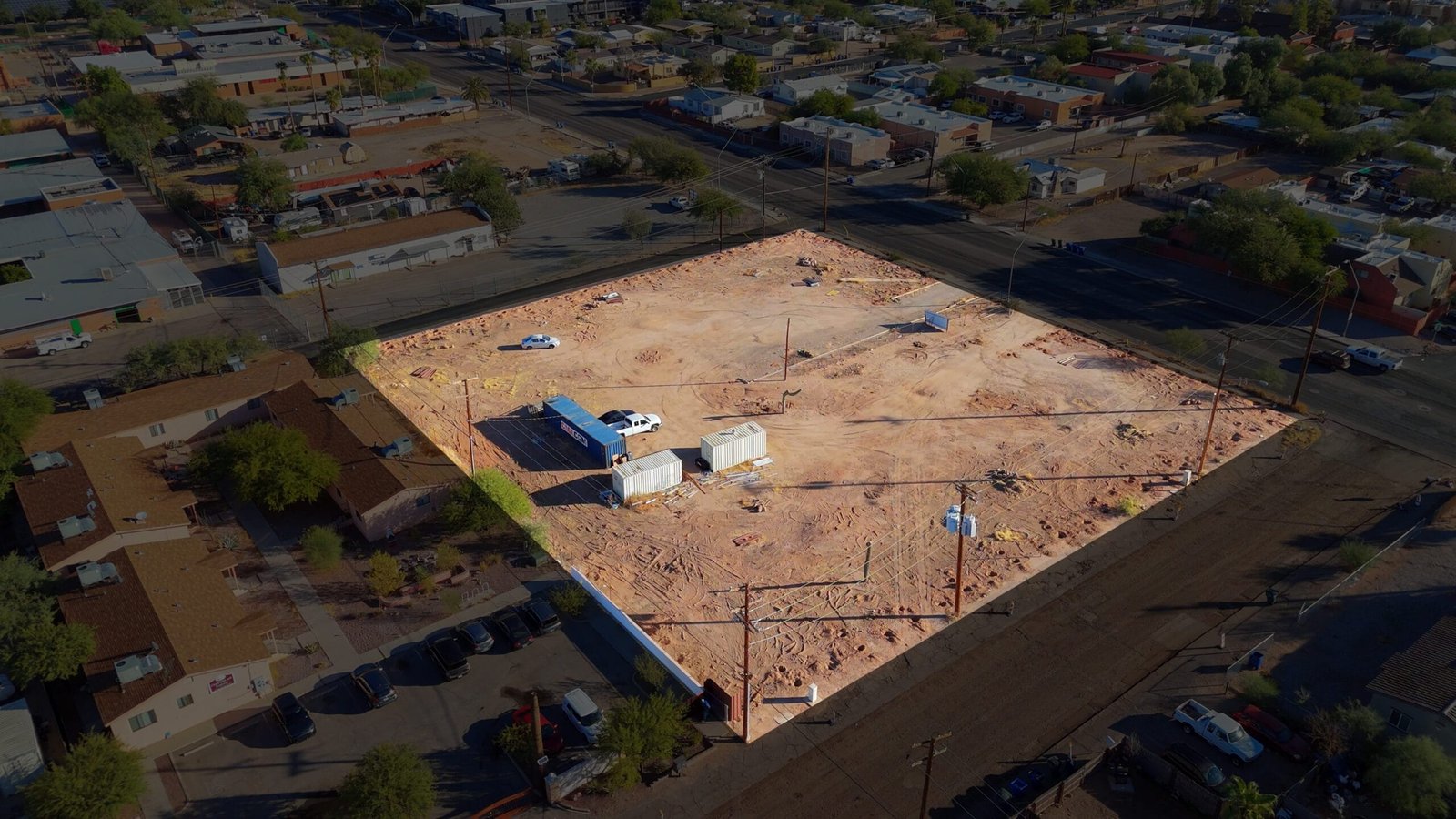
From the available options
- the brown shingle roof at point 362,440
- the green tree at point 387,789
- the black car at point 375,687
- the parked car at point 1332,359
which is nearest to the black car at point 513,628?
the black car at point 375,687

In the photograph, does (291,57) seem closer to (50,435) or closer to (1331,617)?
(50,435)

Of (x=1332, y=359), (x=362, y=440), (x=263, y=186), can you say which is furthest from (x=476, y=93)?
(x=1332, y=359)

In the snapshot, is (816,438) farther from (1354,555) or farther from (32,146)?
(32,146)

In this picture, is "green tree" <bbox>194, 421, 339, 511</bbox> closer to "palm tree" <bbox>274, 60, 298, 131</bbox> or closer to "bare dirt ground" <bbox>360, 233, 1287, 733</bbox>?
"bare dirt ground" <bbox>360, 233, 1287, 733</bbox>

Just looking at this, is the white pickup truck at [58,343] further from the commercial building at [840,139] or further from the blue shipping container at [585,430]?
the commercial building at [840,139]


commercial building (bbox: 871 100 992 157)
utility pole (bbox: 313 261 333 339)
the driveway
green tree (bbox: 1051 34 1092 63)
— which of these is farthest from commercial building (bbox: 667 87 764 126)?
the driveway
